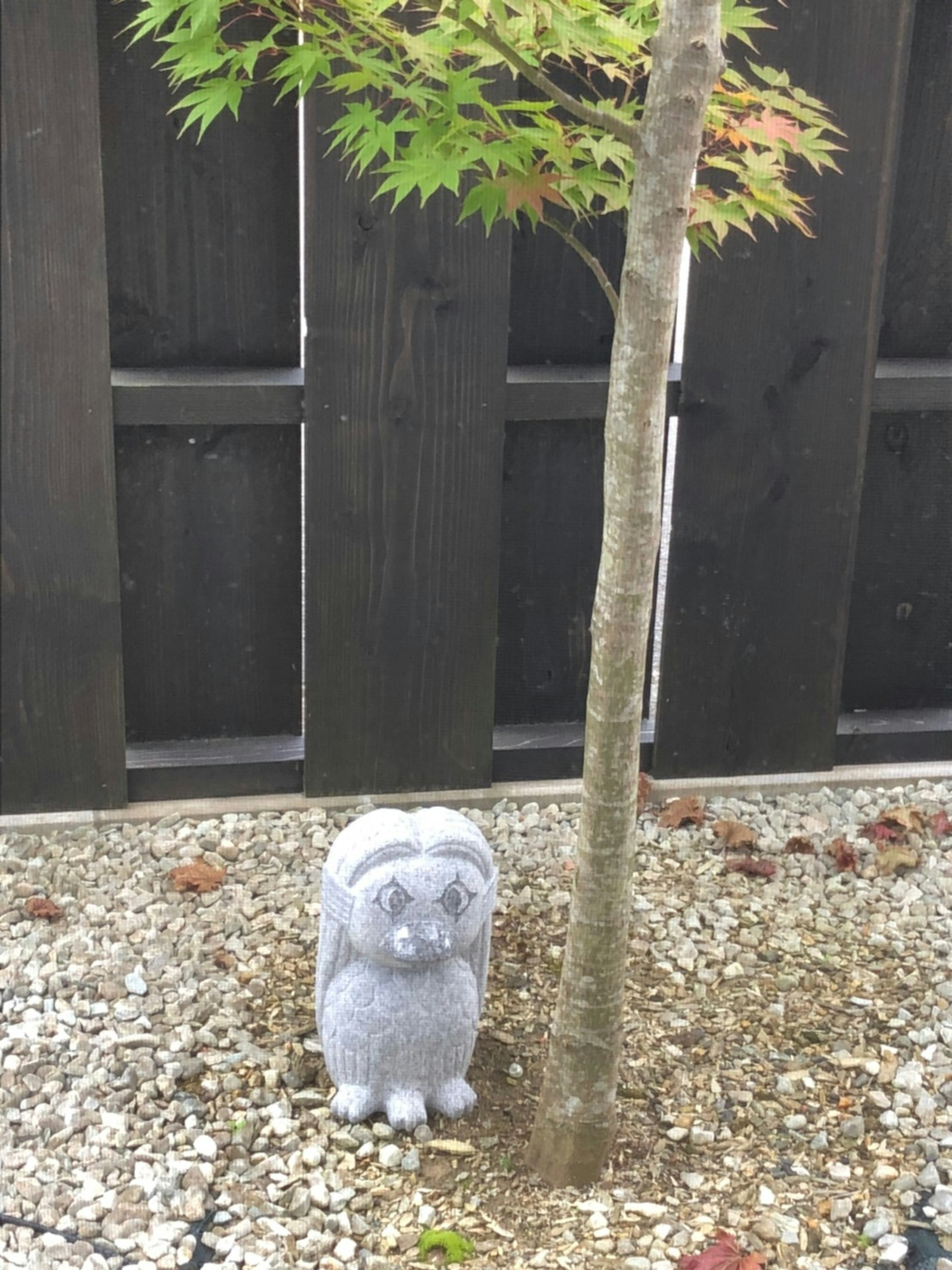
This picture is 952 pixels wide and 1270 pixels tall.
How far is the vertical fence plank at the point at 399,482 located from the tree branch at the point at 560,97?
113 cm

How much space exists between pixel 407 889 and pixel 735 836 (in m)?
1.33

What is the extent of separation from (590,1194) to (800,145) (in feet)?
5.61

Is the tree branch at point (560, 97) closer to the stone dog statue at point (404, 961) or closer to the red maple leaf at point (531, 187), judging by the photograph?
the red maple leaf at point (531, 187)

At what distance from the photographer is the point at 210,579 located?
11.2 ft

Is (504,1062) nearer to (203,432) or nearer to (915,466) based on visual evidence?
(203,432)

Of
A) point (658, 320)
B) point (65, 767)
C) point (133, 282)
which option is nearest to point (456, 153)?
point (658, 320)

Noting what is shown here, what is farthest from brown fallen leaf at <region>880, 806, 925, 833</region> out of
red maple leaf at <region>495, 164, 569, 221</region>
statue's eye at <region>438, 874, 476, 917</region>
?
red maple leaf at <region>495, 164, 569, 221</region>

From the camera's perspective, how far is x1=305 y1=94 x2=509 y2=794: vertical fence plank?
305 cm

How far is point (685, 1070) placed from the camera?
2568mm

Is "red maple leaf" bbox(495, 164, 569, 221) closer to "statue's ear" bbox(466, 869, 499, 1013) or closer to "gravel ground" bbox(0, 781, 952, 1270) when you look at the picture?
"statue's ear" bbox(466, 869, 499, 1013)

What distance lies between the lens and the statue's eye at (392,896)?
7.37 feet

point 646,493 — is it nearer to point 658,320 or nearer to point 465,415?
point 658,320

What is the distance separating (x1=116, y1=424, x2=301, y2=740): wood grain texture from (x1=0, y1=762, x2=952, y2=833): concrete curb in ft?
0.75

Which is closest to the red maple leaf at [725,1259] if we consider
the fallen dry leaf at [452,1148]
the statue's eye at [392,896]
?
the fallen dry leaf at [452,1148]
